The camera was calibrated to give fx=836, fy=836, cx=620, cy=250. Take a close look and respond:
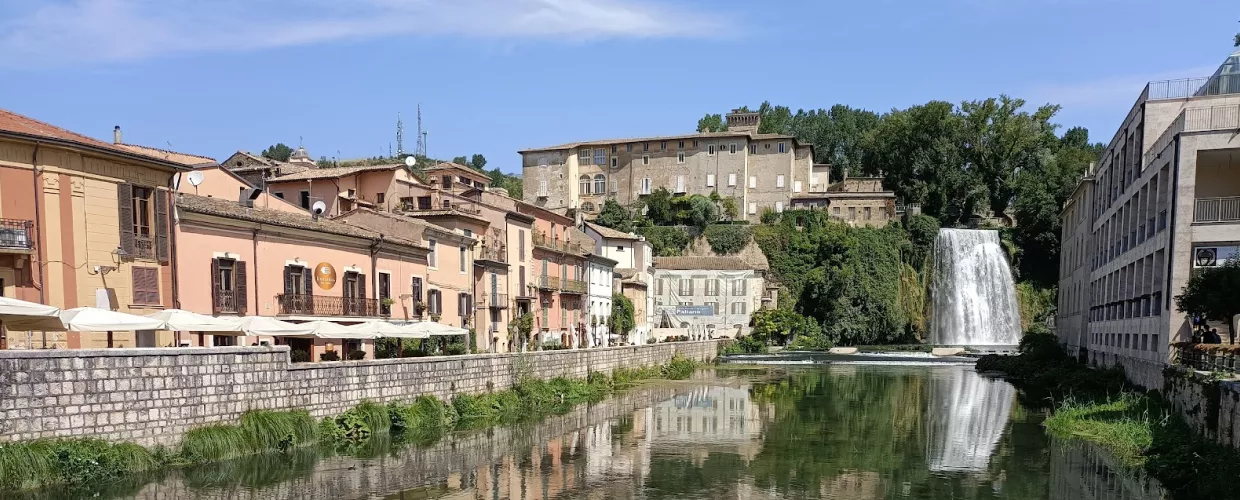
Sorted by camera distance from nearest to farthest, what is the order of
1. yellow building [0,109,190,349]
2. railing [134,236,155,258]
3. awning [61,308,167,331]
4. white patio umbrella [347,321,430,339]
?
awning [61,308,167,331] < yellow building [0,109,190,349] < railing [134,236,155,258] < white patio umbrella [347,321,430,339]

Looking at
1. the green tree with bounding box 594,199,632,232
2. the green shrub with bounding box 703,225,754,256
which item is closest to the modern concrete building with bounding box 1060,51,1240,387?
the green shrub with bounding box 703,225,754,256

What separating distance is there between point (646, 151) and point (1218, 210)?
68.6 meters

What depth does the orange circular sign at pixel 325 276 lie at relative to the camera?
2712cm

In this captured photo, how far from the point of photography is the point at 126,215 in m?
20.5

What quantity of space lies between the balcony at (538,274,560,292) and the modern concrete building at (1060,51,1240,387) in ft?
87.7

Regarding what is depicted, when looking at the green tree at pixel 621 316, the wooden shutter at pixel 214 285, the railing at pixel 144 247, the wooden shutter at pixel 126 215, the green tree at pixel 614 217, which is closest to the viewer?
the wooden shutter at pixel 126 215

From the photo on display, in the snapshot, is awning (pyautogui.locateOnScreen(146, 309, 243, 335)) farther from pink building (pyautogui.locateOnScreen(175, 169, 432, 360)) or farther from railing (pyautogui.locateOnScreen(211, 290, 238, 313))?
railing (pyautogui.locateOnScreen(211, 290, 238, 313))

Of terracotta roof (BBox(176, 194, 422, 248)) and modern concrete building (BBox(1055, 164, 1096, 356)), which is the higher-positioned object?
modern concrete building (BBox(1055, 164, 1096, 356))

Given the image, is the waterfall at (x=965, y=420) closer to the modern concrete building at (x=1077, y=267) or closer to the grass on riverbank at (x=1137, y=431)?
the grass on riverbank at (x=1137, y=431)

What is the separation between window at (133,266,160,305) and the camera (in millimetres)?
20828

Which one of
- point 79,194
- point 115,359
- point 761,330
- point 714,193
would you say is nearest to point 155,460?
point 115,359

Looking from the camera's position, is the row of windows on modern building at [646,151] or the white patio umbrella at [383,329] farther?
the row of windows on modern building at [646,151]

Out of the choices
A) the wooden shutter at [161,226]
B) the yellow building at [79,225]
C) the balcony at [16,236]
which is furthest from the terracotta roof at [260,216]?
the balcony at [16,236]

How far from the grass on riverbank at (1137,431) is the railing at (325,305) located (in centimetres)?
2243
